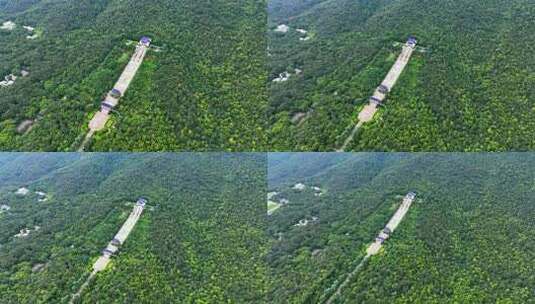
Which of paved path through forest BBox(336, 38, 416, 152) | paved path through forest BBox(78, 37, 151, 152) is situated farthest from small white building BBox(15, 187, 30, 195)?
paved path through forest BBox(336, 38, 416, 152)

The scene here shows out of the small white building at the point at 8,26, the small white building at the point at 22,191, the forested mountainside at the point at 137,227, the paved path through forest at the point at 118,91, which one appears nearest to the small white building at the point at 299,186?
the forested mountainside at the point at 137,227

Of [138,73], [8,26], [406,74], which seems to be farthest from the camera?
[8,26]

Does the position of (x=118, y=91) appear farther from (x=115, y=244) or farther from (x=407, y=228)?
(x=407, y=228)

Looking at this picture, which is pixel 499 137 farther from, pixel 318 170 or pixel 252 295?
pixel 252 295

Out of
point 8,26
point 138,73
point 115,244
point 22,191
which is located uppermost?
point 8,26

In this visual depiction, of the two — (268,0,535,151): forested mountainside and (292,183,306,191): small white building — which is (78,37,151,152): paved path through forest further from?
(292,183,306,191): small white building

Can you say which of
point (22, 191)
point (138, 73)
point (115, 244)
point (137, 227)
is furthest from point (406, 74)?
point (22, 191)

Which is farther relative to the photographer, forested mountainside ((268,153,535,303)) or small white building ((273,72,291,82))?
small white building ((273,72,291,82))
